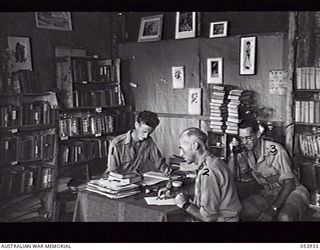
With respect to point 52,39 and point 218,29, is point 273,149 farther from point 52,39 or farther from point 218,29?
point 52,39

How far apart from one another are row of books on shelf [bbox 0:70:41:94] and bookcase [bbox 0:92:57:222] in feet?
0.15

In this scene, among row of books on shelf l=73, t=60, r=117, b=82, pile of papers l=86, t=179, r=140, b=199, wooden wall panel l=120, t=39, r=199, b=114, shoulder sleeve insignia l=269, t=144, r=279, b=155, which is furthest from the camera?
row of books on shelf l=73, t=60, r=117, b=82

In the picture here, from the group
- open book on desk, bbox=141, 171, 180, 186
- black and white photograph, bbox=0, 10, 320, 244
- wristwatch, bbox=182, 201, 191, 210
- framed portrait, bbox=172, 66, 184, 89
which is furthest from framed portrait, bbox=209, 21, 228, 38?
wristwatch, bbox=182, 201, 191, 210

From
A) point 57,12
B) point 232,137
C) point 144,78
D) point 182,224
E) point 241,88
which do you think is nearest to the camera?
point 182,224

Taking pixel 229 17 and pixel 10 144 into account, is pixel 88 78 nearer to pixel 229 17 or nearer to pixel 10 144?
pixel 10 144

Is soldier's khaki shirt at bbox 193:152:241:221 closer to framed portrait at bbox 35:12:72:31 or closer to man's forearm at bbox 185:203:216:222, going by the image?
man's forearm at bbox 185:203:216:222

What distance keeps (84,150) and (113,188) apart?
943 mm

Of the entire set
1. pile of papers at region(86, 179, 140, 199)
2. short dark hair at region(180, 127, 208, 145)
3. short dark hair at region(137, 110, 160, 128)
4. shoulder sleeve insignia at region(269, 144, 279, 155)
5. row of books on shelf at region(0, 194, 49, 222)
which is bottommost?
row of books on shelf at region(0, 194, 49, 222)

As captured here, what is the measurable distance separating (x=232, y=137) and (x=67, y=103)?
1447 millimetres

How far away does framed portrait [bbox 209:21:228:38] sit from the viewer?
3.47 metres

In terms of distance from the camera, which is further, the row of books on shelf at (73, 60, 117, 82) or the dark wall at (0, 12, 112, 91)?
the row of books on shelf at (73, 60, 117, 82)

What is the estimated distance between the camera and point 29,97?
11.7 ft

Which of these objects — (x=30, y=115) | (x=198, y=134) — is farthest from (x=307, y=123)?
(x=30, y=115)
